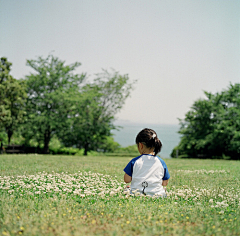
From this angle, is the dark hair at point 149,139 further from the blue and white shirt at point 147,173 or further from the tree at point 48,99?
the tree at point 48,99

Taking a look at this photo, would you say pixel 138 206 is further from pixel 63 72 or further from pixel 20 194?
pixel 63 72

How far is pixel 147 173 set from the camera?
15.0 ft

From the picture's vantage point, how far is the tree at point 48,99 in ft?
84.3

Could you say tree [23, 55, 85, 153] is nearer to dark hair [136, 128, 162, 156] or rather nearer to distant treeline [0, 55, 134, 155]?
distant treeline [0, 55, 134, 155]

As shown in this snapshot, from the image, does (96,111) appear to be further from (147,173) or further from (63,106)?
(147,173)

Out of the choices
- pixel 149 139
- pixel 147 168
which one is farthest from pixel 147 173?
pixel 149 139

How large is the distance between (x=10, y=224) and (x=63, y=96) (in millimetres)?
23641

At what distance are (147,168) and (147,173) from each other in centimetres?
9

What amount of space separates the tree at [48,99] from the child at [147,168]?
21.6 meters

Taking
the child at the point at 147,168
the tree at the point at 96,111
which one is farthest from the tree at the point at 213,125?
the child at the point at 147,168

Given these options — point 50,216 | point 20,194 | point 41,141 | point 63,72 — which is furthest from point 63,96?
point 50,216

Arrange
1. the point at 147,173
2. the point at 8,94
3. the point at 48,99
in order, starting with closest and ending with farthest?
the point at 147,173, the point at 8,94, the point at 48,99

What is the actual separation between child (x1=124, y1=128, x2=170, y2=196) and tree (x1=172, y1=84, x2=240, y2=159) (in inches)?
884

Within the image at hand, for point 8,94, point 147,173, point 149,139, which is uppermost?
point 8,94
